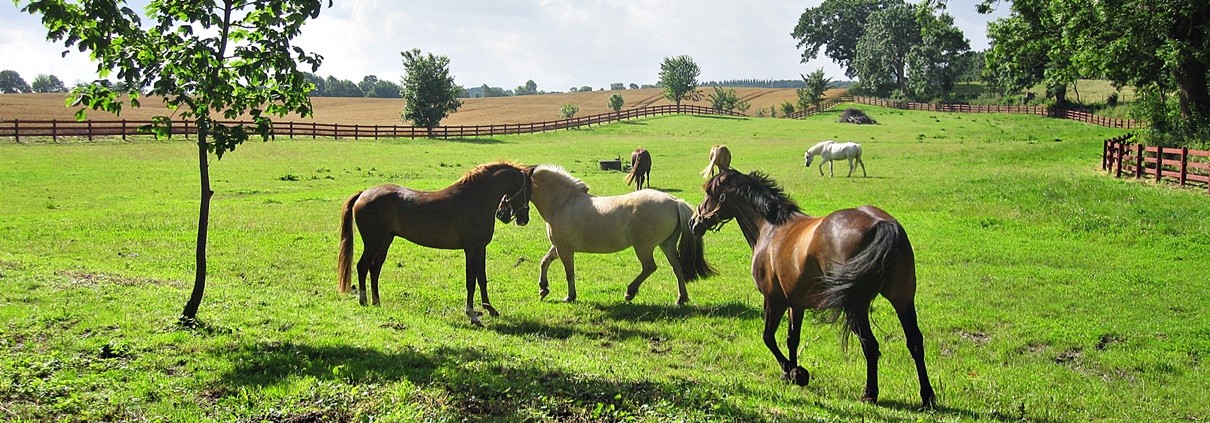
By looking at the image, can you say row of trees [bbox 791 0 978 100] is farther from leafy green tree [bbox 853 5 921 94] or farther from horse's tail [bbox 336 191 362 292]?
horse's tail [bbox 336 191 362 292]

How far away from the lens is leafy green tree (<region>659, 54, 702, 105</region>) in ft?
296

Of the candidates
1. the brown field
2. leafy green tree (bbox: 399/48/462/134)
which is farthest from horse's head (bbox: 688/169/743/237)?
the brown field

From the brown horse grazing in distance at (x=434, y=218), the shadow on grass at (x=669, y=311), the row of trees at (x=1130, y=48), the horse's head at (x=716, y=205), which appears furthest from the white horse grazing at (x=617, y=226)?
the row of trees at (x=1130, y=48)

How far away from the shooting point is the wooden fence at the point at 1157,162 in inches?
788

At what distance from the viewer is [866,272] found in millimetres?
6086

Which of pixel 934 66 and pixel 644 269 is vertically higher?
pixel 934 66

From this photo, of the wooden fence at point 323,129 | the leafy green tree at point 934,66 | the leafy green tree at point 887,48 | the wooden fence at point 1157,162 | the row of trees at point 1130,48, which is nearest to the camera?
the wooden fence at point 1157,162

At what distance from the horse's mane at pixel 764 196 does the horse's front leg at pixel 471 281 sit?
3108 millimetres

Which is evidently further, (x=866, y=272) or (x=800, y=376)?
(x=800, y=376)

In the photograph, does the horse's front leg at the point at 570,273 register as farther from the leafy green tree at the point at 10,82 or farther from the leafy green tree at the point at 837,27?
the leafy green tree at the point at 10,82

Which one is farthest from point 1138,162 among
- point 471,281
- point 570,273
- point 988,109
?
point 988,109

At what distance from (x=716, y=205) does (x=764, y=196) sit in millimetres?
703

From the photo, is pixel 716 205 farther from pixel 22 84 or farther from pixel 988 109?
pixel 22 84

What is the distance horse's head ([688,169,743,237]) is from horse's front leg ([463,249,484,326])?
267 centimetres
